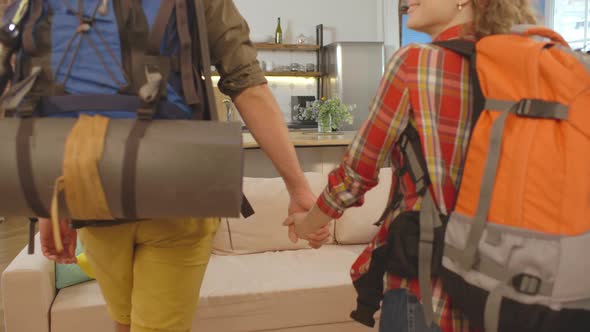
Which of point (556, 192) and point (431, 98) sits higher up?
point (431, 98)

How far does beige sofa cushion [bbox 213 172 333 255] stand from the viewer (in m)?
2.92

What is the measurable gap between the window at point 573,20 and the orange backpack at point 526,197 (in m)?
5.20

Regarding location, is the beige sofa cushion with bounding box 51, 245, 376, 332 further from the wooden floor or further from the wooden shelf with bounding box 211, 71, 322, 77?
the wooden shelf with bounding box 211, 71, 322, 77

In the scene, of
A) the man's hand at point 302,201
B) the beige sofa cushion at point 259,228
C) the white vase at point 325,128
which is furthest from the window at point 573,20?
the man's hand at point 302,201

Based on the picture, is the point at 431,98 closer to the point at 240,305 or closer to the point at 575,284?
the point at 575,284

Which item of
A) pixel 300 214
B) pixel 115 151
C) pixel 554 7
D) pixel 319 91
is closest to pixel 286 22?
pixel 319 91

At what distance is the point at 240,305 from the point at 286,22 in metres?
6.50

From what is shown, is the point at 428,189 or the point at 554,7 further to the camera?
the point at 554,7

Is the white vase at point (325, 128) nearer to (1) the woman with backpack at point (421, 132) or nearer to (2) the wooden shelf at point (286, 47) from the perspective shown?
(2) the wooden shelf at point (286, 47)

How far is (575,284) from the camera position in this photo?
0.85 meters

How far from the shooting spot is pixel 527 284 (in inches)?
34.1

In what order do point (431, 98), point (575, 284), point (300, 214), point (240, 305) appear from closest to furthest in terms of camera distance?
point (575, 284), point (431, 98), point (300, 214), point (240, 305)

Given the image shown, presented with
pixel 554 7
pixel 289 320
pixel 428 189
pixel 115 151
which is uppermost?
pixel 554 7

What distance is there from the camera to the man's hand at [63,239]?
1.22 metres
